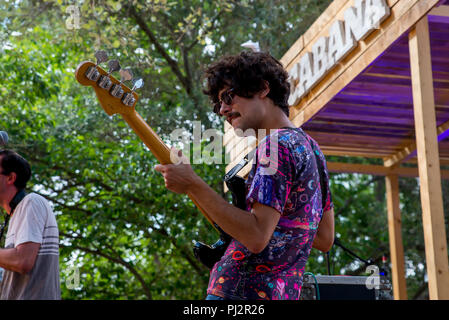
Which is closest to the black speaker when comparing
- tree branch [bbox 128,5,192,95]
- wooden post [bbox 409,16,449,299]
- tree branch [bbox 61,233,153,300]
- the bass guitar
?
wooden post [bbox 409,16,449,299]

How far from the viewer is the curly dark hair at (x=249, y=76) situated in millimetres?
1902

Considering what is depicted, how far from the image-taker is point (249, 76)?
191 centimetres

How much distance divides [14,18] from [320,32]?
7.72 m

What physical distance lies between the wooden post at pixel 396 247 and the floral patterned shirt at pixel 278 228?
200 inches

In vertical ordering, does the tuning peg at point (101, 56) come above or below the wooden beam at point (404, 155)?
below

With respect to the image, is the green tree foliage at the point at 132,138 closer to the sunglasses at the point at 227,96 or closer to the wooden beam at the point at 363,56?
the wooden beam at the point at 363,56

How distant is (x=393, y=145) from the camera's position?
6840 millimetres

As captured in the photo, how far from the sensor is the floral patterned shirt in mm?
1676

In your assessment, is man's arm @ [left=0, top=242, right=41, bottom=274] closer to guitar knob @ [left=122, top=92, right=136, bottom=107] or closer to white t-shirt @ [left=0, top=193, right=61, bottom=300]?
white t-shirt @ [left=0, top=193, right=61, bottom=300]

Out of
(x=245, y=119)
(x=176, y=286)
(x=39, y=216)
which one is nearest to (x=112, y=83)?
(x=245, y=119)

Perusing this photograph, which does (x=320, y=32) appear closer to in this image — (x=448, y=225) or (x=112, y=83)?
(x=112, y=83)

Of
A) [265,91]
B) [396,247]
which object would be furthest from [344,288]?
[265,91]

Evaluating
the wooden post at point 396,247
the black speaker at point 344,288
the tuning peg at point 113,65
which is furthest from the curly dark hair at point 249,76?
the wooden post at point 396,247

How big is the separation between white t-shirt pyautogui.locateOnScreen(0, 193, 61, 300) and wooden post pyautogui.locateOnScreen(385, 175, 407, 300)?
185 inches
